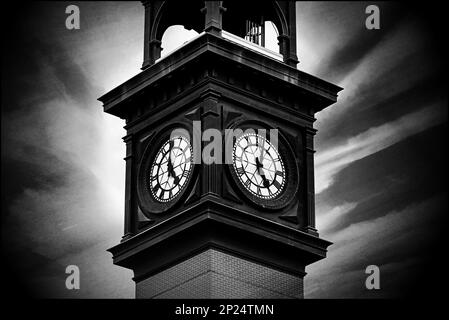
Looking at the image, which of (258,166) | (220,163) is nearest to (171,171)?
(220,163)

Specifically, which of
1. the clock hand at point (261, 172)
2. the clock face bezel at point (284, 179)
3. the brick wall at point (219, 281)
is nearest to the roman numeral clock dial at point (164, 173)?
the clock face bezel at point (284, 179)

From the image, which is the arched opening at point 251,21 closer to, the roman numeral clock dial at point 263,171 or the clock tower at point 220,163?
the clock tower at point 220,163

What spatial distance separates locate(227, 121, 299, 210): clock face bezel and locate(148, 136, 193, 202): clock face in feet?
5.60

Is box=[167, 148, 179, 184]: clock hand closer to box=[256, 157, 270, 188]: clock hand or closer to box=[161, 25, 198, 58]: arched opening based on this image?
box=[256, 157, 270, 188]: clock hand

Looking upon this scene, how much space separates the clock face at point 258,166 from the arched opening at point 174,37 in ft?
18.8

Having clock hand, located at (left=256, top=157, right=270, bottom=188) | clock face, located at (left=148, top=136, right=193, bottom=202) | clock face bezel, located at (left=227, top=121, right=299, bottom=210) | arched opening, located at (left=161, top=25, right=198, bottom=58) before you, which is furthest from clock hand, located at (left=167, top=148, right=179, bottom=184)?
arched opening, located at (left=161, top=25, right=198, bottom=58)

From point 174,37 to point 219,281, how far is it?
11.4m

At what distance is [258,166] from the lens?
311 ft

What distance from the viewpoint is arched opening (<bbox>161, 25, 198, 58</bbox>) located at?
9900cm

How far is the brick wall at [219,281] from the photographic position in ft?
304

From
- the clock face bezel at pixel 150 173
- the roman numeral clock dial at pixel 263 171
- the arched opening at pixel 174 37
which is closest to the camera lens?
the roman numeral clock dial at pixel 263 171

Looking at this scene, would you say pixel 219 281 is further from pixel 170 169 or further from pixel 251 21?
pixel 251 21

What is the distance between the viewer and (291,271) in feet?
313

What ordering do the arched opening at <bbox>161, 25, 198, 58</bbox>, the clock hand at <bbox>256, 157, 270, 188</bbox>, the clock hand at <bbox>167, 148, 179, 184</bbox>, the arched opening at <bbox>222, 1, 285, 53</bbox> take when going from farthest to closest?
the arched opening at <bbox>161, 25, 198, 58</bbox> < the arched opening at <bbox>222, 1, 285, 53</bbox> < the clock hand at <bbox>256, 157, 270, 188</bbox> < the clock hand at <bbox>167, 148, 179, 184</bbox>
